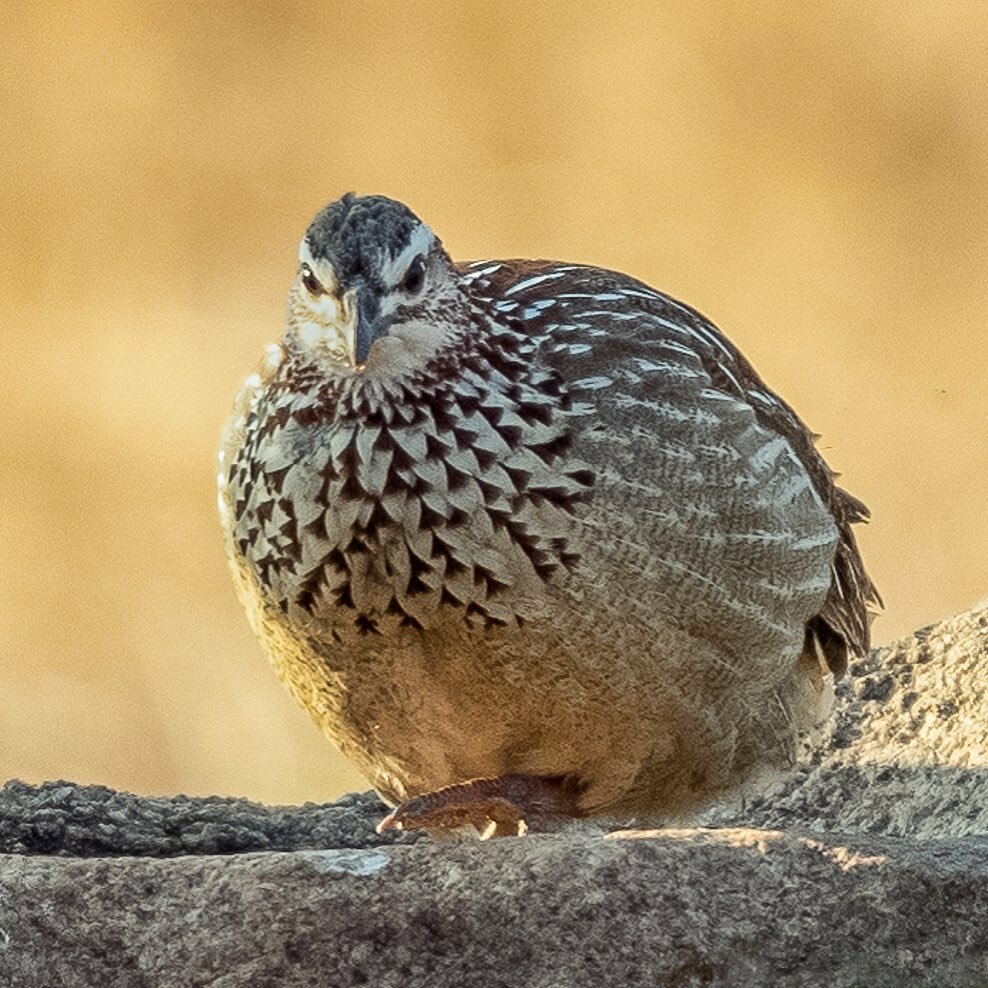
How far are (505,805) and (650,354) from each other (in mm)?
1012

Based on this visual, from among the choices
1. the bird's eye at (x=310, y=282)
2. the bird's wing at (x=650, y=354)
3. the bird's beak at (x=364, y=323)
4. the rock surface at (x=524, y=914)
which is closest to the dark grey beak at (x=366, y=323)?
the bird's beak at (x=364, y=323)

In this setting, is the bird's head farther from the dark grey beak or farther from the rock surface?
the rock surface

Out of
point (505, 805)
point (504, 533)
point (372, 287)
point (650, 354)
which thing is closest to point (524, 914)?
point (504, 533)

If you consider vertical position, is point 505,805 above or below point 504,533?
below

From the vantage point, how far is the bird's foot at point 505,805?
5.12m

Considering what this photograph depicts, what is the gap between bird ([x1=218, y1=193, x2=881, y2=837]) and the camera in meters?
4.82

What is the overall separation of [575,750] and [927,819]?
1019 mm

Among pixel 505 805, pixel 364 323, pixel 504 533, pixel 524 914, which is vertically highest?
pixel 364 323

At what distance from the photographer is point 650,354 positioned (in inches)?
205

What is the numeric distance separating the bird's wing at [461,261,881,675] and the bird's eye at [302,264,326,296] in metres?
0.42

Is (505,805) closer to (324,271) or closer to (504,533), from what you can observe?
(504,533)

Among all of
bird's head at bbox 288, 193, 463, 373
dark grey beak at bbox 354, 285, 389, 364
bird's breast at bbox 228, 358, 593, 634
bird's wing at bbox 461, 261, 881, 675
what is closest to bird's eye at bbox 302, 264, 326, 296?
bird's head at bbox 288, 193, 463, 373

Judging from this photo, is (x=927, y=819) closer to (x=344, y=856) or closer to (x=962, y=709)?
(x=962, y=709)

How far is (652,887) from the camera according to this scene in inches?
160
